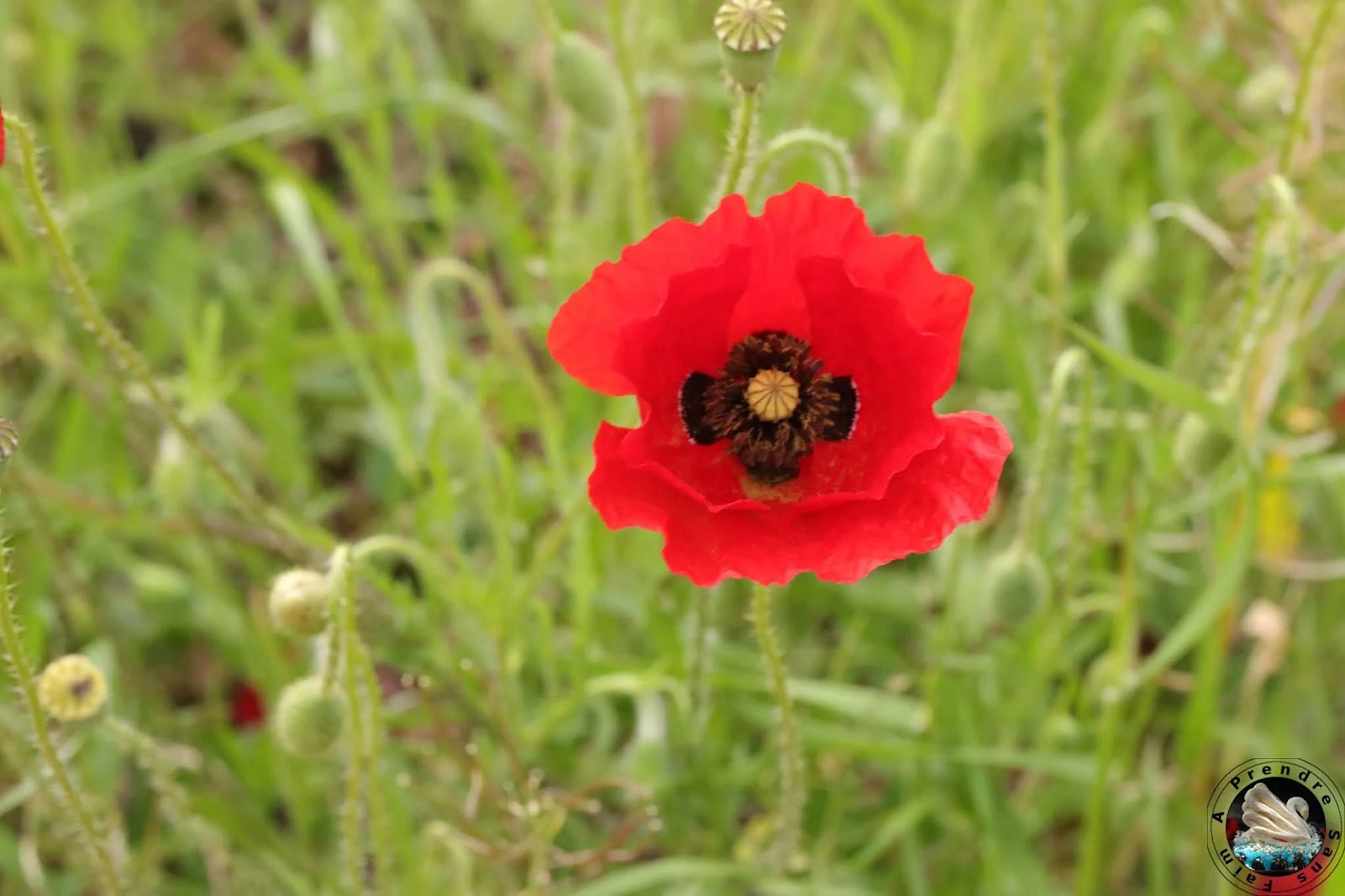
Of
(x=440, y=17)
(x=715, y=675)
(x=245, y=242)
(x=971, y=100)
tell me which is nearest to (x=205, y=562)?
(x=715, y=675)

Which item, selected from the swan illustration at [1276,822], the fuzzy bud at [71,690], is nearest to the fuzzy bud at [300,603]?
the fuzzy bud at [71,690]

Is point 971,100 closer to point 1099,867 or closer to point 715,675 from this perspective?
point 715,675

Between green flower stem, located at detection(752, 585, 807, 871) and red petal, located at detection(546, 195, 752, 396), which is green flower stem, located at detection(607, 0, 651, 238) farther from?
green flower stem, located at detection(752, 585, 807, 871)

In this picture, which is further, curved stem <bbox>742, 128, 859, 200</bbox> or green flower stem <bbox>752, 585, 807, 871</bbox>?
curved stem <bbox>742, 128, 859, 200</bbox>

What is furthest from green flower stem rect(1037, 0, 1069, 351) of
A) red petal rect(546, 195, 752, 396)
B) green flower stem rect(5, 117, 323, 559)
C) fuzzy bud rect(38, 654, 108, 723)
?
fuzzy bud rect(38, 654, 108, 723)

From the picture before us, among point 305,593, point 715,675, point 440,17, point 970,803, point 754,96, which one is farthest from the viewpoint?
point 440,17

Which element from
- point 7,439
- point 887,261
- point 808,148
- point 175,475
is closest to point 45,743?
point 7,439
